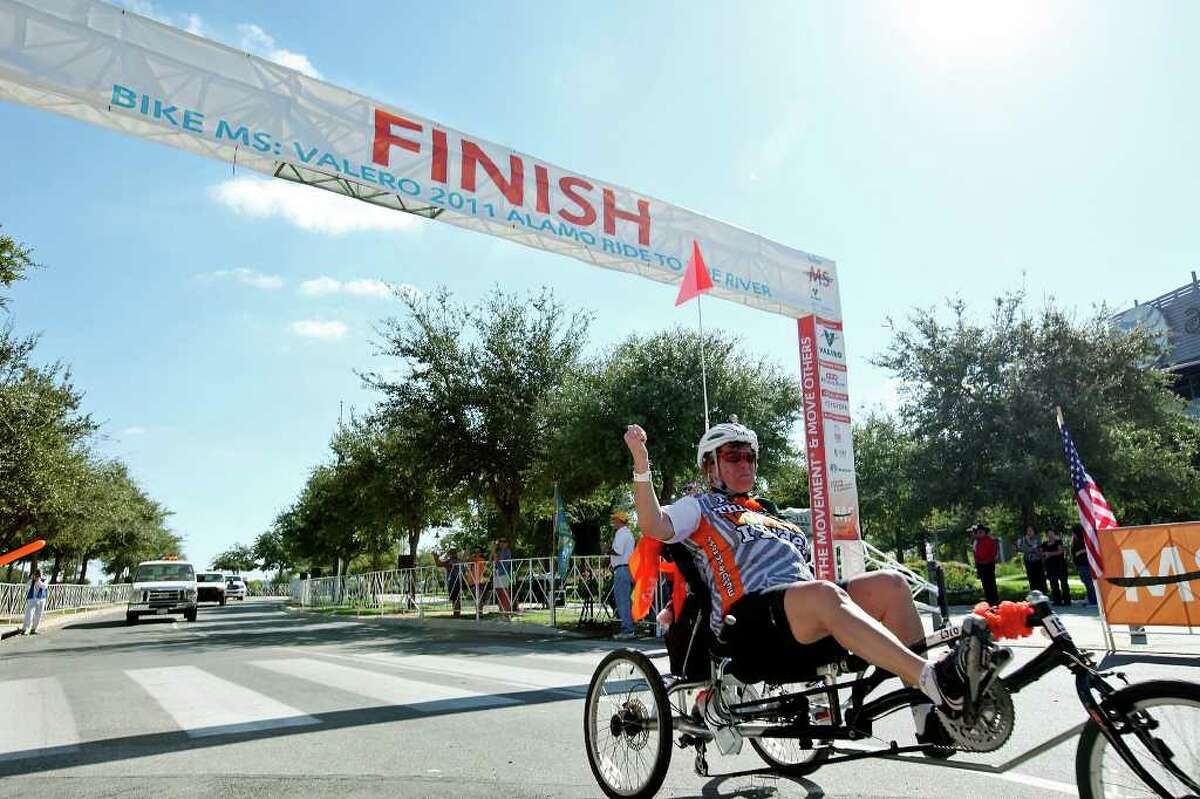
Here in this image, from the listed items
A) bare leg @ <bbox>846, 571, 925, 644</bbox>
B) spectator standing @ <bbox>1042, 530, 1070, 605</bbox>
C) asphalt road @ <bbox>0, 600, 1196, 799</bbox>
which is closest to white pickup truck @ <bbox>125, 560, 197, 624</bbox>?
asphalt road @ <bbox>0, 600, 1196, 799</bbox>

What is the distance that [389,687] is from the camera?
7.52 m

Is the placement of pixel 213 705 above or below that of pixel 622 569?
below

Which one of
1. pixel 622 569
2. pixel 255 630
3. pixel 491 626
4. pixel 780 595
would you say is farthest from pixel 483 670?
pixel 255 630

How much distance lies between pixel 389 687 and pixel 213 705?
154cm

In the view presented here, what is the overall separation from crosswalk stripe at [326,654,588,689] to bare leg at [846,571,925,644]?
455 centimetres

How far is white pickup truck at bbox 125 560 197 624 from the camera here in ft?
82.1

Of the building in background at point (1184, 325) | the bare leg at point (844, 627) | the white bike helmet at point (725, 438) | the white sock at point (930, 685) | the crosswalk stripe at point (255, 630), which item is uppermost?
the building in background at point (1184, 325)

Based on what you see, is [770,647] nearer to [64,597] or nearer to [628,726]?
[628,726]

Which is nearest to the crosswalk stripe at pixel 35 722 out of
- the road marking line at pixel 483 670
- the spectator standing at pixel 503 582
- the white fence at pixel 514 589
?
the road marking line at pixel 483 670

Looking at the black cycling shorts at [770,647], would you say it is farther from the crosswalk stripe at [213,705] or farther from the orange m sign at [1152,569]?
the orange m sign at [1152,569]

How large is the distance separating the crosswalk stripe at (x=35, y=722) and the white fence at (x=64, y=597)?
20909 mm

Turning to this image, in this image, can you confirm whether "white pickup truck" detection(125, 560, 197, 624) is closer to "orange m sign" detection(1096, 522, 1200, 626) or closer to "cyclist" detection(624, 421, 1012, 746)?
"orange m sign" detection(1096, 522, 1200, 626)

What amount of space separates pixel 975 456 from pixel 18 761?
2347 cm

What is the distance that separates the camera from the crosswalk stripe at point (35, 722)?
5051 millimetres
